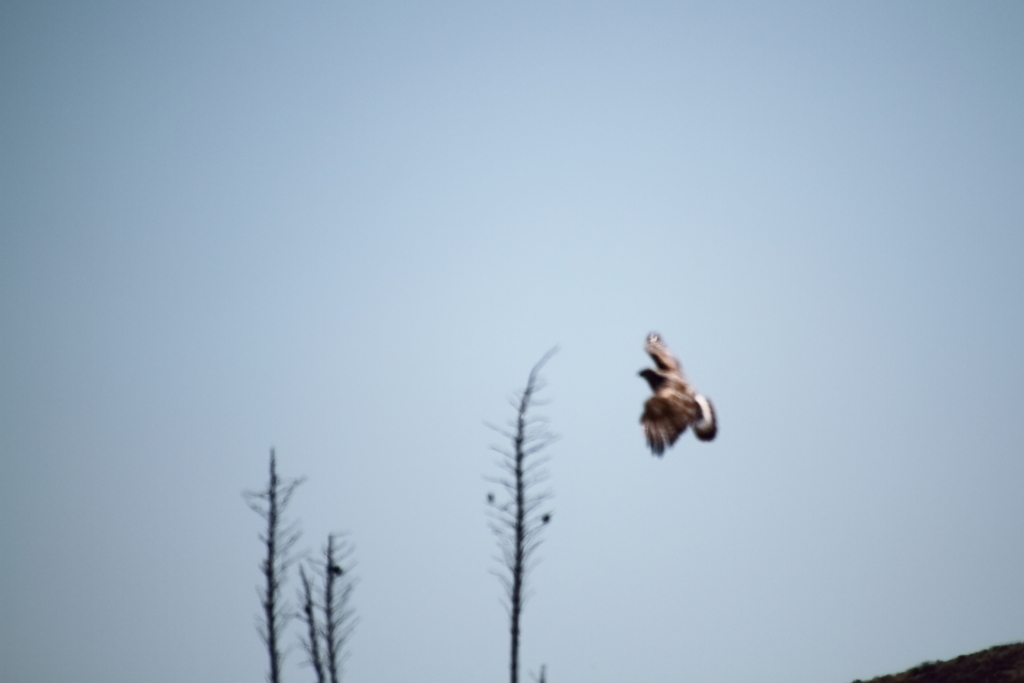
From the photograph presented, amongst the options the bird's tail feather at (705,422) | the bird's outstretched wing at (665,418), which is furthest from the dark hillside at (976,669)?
the bird's outstretched wing at (665,418)

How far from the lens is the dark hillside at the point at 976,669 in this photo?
1605cm

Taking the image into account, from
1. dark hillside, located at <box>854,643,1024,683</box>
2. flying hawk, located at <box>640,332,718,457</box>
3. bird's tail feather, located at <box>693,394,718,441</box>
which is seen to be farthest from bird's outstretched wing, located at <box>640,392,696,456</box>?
dark hillside, located at <box>854,643,1024,683</box>

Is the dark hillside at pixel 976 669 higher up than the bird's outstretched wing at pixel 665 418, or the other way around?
the bird's outstretched wing at pixel 665 418

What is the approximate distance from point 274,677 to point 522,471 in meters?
7.32

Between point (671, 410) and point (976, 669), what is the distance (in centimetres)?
883

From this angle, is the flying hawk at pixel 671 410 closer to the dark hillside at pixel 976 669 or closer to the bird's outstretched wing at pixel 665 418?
the bird's outstretched wing at pixel 665 418

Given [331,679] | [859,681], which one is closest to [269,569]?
[331,679]

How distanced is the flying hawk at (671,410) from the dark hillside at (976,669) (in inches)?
297

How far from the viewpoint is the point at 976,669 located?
661 inches

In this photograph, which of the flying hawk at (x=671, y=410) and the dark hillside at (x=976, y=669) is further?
the dark hillside at (x=976, y=669)

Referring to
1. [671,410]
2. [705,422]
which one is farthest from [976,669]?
[671,410]

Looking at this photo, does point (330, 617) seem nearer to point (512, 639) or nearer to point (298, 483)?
point (298, 483)

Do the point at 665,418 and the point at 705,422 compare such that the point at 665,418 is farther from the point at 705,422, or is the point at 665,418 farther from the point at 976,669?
the point at 976,669

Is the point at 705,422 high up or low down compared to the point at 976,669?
up
